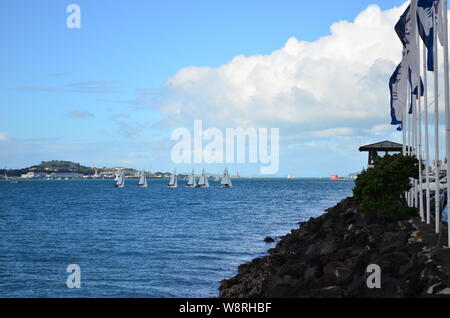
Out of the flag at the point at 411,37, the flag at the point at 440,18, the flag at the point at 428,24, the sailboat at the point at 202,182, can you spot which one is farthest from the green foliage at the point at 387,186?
the sailboat at the point at 202,182

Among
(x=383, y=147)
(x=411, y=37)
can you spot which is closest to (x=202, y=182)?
(x=383, y=147)

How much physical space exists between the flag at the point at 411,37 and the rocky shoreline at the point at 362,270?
7324 mm

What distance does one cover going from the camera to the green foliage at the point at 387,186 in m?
28.9

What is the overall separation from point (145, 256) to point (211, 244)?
7.02 m

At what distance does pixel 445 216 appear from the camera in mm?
22406

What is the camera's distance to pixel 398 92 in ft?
119

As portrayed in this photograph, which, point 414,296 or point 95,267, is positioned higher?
point 414,296

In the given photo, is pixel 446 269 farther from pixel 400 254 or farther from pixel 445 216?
pixel 445 216

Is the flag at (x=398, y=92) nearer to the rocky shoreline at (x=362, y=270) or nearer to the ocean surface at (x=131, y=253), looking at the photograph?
the rocky shoreline at (x=362, y=270)

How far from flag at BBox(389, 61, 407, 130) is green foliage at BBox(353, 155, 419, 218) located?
605 centimetres

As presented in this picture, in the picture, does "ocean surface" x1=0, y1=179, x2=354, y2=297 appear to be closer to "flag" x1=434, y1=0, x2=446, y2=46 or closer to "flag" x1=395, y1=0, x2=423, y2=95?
"flag" x1=434, y1=0, x2=446, y2=46

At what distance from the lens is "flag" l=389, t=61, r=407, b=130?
115ft

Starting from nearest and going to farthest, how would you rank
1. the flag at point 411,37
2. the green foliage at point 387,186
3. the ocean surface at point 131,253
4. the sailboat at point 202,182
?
the ocean surface at point 131,253
the flag at point 411,37
the green foliage at point 387,186
the sailboat at point 202,182
